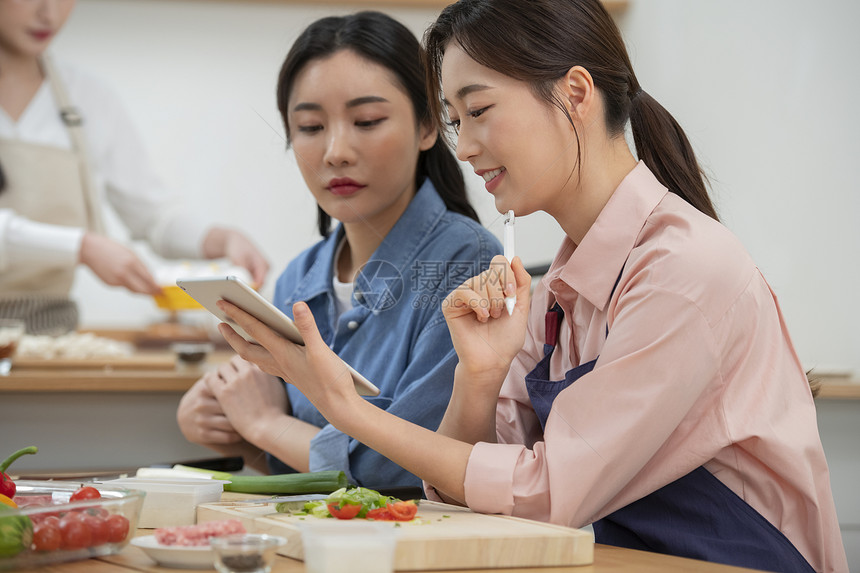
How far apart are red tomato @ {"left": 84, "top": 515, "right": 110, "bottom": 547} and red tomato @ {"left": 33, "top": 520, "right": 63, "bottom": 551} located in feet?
0.08

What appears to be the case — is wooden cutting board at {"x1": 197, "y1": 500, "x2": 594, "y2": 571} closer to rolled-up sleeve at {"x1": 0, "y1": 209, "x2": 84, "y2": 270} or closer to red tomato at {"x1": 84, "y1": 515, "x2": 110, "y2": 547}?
red tomato at {"x1": 84, "y1": 515, "x2": 110, "y2": 547}

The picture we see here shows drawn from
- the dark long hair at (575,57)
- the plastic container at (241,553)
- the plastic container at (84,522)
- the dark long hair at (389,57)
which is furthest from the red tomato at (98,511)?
the dark long hair at (389,57)

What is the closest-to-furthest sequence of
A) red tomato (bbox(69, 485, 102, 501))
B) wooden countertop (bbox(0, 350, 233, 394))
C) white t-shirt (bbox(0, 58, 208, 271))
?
red tomato (bbox(69, 485, 102, 501)), wooden countertop (bbox(0, 350, 233, 394)), white t-shirt (bbox(0, 58, 208, 271))

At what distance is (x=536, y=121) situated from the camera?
0.94 m

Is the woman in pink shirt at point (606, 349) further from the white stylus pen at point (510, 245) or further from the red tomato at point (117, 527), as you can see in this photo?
the red tomato at point (117, 527)

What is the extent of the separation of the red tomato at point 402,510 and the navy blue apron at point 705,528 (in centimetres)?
25

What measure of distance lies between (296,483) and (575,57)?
565 mm

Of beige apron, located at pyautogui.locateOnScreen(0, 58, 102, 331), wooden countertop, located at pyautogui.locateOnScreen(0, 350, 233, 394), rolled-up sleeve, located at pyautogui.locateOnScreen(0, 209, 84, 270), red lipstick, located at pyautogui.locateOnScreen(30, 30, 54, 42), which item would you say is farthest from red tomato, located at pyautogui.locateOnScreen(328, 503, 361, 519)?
red lipstick, located at pyautogui.locateOnScreen(30, 30, 54, 42)

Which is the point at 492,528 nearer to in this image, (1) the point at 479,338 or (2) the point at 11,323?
(1) the point at 479,338

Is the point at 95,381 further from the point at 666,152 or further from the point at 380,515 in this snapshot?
the point at 666,152

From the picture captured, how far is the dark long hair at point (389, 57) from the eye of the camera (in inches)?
51.4

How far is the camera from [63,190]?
290 cm

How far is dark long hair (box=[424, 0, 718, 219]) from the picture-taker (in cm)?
93

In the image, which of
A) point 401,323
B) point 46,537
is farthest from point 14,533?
point 401,323
